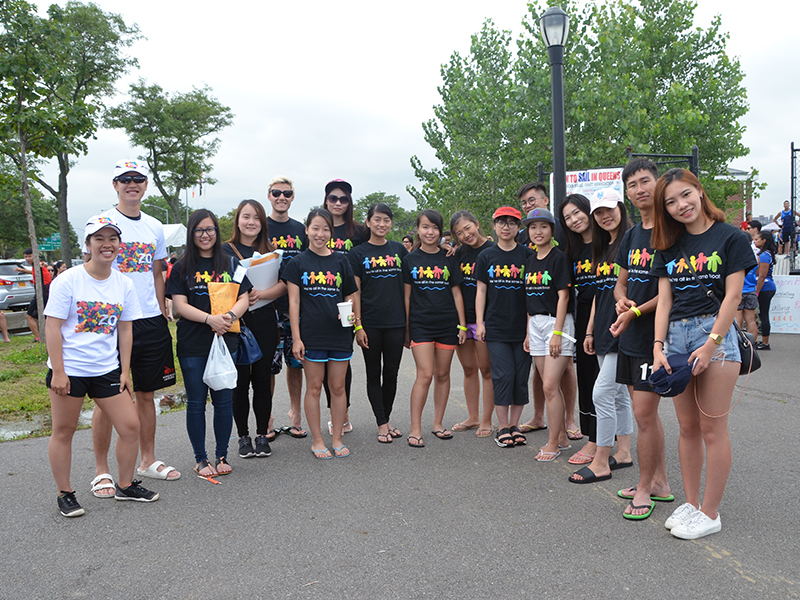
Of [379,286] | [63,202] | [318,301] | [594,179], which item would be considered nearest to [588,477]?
[379,286]

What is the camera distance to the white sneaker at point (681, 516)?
129 inches

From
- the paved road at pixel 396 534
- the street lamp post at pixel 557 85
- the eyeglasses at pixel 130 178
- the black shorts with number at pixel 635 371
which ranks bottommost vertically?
the paved road at pixel 396 534

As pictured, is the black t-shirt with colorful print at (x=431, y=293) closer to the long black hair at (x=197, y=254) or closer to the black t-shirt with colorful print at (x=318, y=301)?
the black t-shirt with colorful print at (x=318, y=301)

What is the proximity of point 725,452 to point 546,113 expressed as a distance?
22075 millimetres

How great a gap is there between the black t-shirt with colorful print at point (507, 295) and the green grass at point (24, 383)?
3886 millimetres

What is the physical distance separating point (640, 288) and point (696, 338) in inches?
21.7

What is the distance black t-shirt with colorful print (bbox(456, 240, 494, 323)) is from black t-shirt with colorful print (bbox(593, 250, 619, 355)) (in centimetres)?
133

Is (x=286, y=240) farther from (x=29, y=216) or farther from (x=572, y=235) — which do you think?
(x=29, y=216)

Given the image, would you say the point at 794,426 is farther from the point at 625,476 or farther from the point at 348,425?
the point at 348,425

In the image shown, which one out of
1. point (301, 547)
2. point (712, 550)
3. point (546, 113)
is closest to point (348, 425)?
point (301, 547)

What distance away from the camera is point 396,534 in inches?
131

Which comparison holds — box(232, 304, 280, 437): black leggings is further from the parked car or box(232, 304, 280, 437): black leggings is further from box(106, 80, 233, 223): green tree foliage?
box(106, 80, 233, 223): green tree foliage

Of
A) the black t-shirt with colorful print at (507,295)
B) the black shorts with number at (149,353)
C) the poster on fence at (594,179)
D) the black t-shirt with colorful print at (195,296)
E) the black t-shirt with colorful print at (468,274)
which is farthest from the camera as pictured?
the poster on fence at (594,179)

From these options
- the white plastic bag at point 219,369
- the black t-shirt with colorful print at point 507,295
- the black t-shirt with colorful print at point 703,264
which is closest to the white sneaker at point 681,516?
the black t-shirt with colorful print at point 703,264
